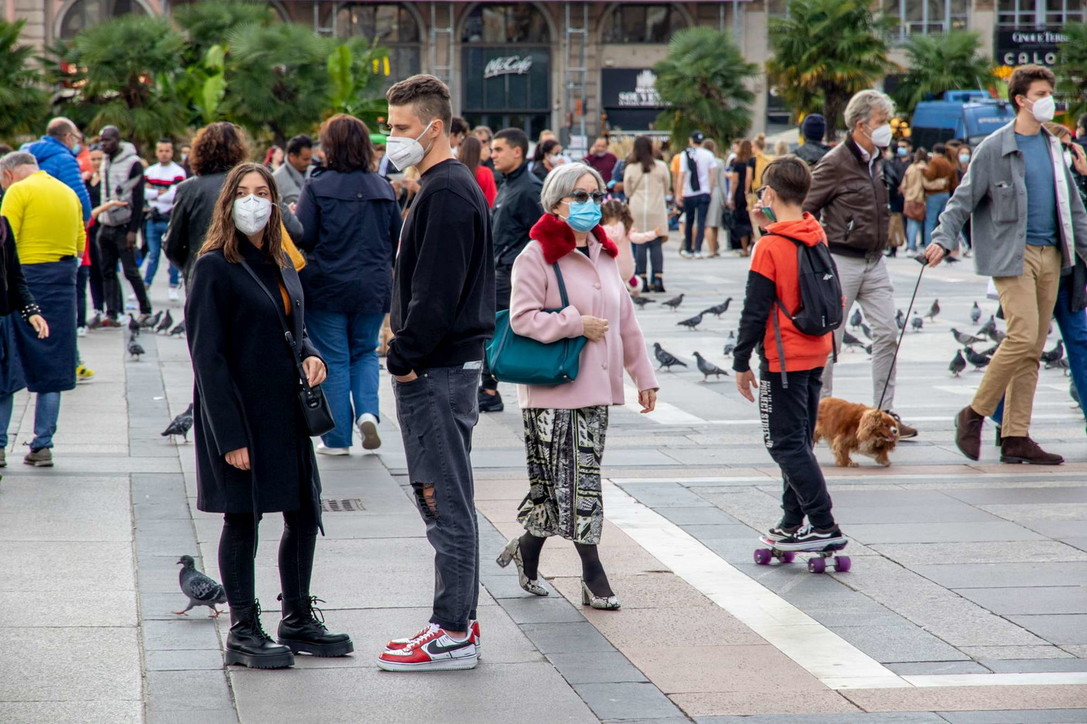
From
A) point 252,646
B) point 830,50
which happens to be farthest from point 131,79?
point 252,646

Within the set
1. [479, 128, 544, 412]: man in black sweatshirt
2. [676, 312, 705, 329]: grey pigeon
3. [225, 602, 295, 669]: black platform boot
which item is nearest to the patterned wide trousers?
[225, 602, 295, 669]: black platform boot

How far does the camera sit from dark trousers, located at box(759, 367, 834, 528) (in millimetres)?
6207

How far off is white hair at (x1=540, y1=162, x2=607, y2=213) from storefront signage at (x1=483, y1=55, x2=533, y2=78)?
53208mm

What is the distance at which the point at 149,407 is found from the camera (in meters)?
10.9

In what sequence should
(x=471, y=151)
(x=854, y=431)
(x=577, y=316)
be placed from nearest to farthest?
(x=577, y=316) → (x=854, y=431) → (x=471, y=151)

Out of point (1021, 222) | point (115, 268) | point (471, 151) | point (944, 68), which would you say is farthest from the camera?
point (944, 68)

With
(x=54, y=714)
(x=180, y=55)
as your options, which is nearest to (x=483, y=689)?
(x=54, y=714)

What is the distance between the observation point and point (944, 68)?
152ft

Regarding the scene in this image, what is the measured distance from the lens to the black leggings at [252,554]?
4965 mm

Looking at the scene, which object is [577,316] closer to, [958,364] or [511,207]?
[511,207]

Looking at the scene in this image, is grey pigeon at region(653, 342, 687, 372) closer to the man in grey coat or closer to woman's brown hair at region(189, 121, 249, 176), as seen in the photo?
the man in grey coat

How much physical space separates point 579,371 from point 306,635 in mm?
1401

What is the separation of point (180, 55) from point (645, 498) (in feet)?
93.7

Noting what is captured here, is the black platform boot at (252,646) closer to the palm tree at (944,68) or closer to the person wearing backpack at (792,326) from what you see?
the person wearing backpack at (792,326)
